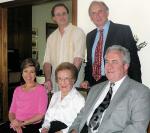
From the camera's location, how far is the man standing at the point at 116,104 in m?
1.95

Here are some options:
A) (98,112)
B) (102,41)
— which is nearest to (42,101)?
(98,112)

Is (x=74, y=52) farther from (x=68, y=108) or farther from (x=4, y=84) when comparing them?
(x=4, y=84)

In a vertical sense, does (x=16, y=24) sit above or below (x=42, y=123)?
above

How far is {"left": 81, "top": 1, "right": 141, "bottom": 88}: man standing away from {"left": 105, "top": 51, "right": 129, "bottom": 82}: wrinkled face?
532 millimetres

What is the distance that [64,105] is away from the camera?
2.46 metres

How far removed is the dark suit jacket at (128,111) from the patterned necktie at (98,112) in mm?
97

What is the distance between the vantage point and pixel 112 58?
2127 mm


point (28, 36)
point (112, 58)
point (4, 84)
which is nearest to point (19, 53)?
point (28, 36)

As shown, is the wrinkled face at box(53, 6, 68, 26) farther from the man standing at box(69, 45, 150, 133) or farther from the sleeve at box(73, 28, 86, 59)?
the man standing at box(69, 45, 150, 133)

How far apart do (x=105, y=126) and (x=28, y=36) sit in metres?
3.95

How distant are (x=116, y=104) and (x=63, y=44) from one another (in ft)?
4.34

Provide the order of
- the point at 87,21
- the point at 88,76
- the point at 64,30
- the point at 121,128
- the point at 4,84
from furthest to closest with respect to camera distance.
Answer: the point at 4,84
the point at 87,21
the point at 64,30
the point at 88,76
the point at 121,128

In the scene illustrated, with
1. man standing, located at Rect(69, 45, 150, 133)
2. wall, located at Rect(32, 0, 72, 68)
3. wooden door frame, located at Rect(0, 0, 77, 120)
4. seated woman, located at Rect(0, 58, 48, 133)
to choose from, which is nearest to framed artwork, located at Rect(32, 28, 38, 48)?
wall, located at Rect(32, 0, 72, 68)

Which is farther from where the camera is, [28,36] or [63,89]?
[28,36]
